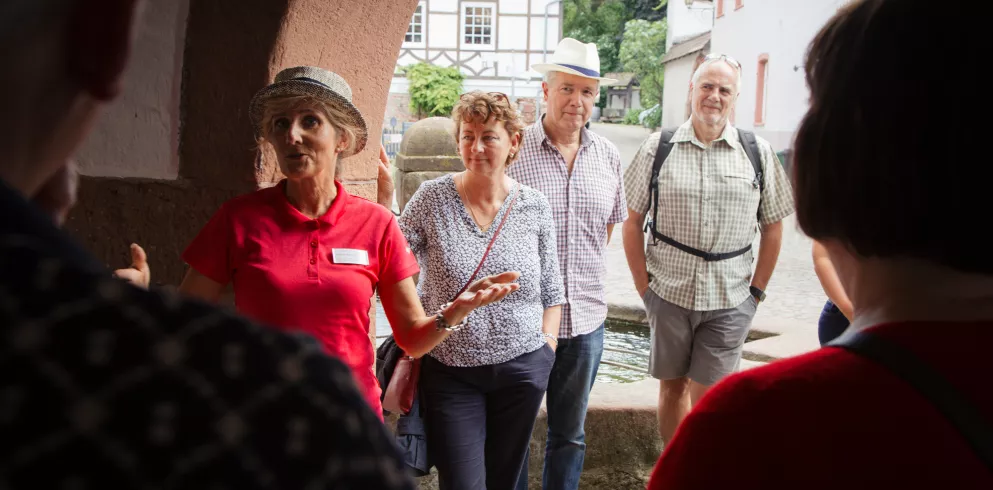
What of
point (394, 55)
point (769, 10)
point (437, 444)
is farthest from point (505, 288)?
point (769, 10)

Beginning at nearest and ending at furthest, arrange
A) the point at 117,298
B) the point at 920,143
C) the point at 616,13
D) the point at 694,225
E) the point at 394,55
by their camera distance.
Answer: the point at 117,298, the point at 920,143, the point at 394,55, the point at 694,225, the point at 616,13

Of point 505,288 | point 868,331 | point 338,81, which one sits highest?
point 338,81

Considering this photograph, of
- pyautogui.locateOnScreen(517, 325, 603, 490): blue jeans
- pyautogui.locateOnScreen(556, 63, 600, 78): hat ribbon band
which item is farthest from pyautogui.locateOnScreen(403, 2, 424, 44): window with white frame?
pyautogui.locateOnScreen(517, 325, 603, 490): blue jeans

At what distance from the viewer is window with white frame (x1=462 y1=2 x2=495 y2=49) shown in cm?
2898

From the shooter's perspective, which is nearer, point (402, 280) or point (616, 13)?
point (402, 280)

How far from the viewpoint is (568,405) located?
345 centimetres

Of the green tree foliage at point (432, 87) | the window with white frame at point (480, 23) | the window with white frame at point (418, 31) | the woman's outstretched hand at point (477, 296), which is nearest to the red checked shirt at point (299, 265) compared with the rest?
the woman's outstretched hand at point (477, 296)

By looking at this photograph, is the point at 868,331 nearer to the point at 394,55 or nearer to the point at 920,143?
the point at 920,143

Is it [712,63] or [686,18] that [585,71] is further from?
[686,18]

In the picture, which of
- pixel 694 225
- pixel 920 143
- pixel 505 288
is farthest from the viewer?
pixel 694 225

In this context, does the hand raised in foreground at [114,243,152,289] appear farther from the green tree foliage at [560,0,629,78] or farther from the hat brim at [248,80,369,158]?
the green tree foliage at [560,0,629,78]

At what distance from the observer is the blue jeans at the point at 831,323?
3.48m

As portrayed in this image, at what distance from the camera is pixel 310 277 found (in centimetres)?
221

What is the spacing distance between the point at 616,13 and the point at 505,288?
5724cm
